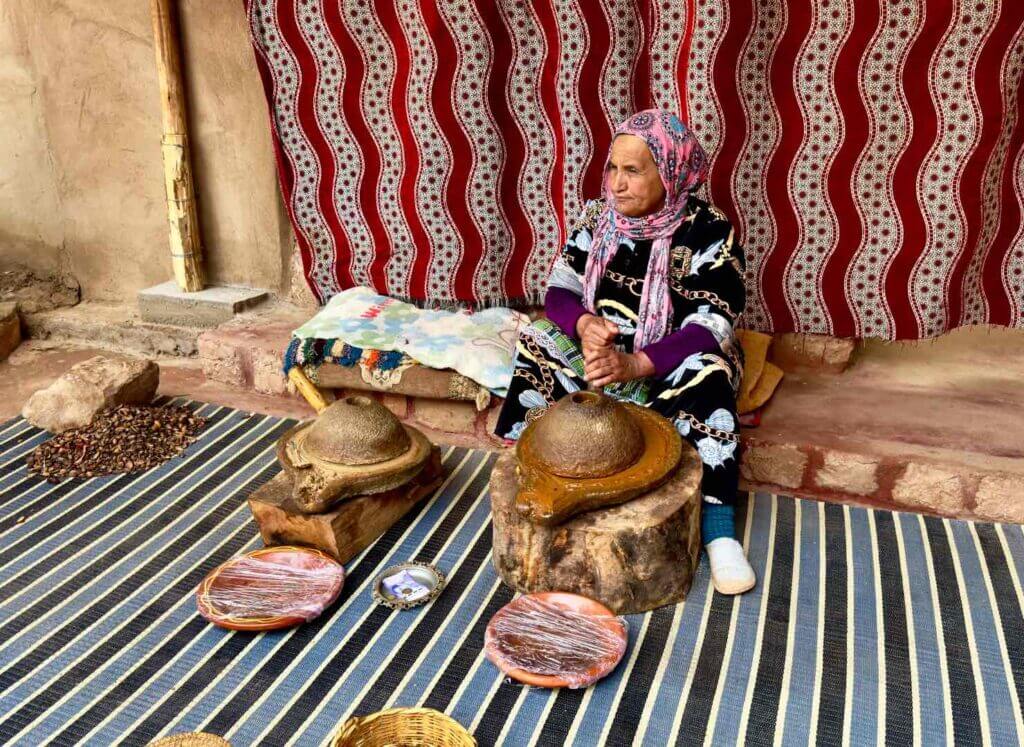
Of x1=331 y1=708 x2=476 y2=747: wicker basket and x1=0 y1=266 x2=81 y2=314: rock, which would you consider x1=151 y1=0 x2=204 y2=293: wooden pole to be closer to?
x1=0 y1=266 x2=81 y2=314: rock

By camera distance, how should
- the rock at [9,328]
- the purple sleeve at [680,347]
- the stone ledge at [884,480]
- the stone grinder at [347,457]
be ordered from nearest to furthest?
the stone grinder at [347,457]
the purple sleeve at [680,347]
the stone ledge at [884,480]
the rock at [9,328]

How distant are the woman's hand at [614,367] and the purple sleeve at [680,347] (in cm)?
3

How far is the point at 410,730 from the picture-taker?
6.26ft

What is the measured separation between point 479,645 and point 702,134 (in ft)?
6.71

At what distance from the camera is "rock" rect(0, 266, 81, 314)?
4.80 metres

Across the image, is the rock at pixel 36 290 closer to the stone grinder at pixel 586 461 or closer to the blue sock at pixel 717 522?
the stone grinder at pixel 586 461

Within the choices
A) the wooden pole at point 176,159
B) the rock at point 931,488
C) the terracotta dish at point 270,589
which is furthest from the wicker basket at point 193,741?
the wooden pole at point 176,159

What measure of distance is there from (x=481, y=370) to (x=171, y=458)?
1.29 metres

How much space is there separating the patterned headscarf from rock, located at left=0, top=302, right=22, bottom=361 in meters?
3.37

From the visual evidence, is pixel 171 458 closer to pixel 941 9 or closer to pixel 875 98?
pixel 875 98

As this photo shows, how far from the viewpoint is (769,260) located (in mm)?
3365

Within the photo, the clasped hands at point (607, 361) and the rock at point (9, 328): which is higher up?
the clasped hands at point (607, 361)

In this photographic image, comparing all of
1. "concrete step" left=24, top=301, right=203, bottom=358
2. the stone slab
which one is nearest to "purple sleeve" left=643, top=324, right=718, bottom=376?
the stone slab

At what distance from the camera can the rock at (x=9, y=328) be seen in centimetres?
453
